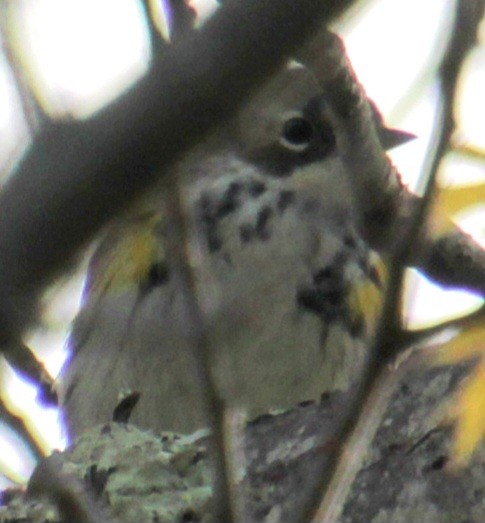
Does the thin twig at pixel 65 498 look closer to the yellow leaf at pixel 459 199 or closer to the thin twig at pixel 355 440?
the thin twig at pixel 355 440

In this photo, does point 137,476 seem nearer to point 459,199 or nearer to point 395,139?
point 459,199

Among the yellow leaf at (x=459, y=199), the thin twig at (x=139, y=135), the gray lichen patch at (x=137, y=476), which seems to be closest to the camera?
the thin twig at (x=139, y=135)

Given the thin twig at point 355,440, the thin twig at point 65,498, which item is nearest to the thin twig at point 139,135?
the thin twig at point 65,498

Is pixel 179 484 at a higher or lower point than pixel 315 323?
higher

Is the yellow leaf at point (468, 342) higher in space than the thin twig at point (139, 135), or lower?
lower

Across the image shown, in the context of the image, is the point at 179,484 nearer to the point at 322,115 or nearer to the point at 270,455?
the point at 270,455

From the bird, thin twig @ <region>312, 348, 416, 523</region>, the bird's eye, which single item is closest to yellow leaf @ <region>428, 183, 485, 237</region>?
thin twig @ <region>312, 348, 416, 523</region>

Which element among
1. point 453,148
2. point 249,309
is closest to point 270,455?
point 249,309

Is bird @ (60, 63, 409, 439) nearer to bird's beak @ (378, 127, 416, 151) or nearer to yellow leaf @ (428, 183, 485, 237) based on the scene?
bird's beak @ (378, 127, 416, 151)

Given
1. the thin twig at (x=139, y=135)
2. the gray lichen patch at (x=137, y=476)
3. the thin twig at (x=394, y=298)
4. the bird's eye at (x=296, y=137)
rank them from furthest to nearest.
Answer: the bird's eye at (x=296, y=137) < the gray lichen patch at (x=137, y=476) < the thin twig at (x=394, y=298) < the thin twig at (x=139, y=135)
